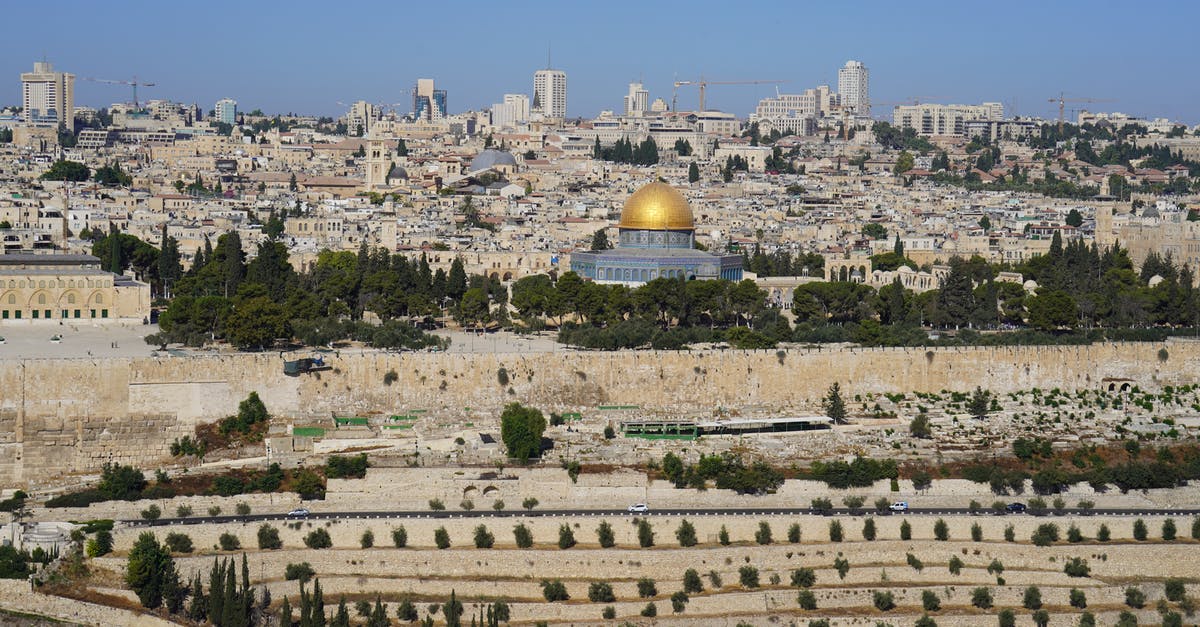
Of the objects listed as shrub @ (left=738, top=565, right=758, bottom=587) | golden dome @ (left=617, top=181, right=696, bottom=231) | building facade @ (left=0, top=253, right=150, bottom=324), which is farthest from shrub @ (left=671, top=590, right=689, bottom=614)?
golden dome @ (left=617, top=181, right=696, bottom=231)

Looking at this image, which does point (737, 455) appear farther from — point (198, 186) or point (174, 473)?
point (198, 186)

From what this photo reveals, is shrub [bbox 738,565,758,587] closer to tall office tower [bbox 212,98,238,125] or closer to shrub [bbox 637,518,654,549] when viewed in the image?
shrub [bbox 637,518,654,549]

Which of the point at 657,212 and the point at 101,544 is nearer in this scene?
the point at 101,544

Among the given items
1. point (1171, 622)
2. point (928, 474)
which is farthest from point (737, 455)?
point (1171, 622)

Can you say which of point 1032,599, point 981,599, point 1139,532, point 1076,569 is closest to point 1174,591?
point 1076,569

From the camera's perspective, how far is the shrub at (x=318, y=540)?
30125 millimetres

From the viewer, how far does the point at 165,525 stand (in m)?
30.3

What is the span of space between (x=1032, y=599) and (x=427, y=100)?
13752 centimetres

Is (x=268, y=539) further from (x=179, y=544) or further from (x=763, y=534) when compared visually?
(x=763, y=534)

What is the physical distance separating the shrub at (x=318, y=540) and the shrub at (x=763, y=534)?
619 centimetres

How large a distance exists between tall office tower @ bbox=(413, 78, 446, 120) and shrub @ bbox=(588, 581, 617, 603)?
132 metres

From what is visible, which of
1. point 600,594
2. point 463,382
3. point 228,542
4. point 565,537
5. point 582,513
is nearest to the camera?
point 600,594

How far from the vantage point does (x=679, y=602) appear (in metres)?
28.9

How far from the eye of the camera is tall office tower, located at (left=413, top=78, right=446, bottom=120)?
162 m
